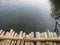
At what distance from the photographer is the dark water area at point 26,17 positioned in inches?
727

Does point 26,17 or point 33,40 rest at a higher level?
point 26,17

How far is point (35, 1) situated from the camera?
31.2 metres

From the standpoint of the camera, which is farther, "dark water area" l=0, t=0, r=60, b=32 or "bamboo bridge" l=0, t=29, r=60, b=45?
"dark water area" l=0, t=0, r=60, b=32

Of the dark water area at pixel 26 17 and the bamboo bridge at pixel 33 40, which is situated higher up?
the dark water area at pixel 26 17

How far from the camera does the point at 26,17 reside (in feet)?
74.1

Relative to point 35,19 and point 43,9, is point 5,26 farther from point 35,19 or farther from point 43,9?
point 43,9

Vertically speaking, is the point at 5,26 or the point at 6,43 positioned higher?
the point at 5,26

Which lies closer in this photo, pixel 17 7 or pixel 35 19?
pixel 35 19

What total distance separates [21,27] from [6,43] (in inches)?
372

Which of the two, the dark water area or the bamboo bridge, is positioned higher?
the dark water area

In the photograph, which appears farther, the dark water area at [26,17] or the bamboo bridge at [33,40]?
the dark water area at [26,17]

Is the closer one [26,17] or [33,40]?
[33,40]

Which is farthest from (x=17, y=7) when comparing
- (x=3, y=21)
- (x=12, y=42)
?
(x=12, y=42)

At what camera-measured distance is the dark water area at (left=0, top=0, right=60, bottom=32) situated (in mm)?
18469
